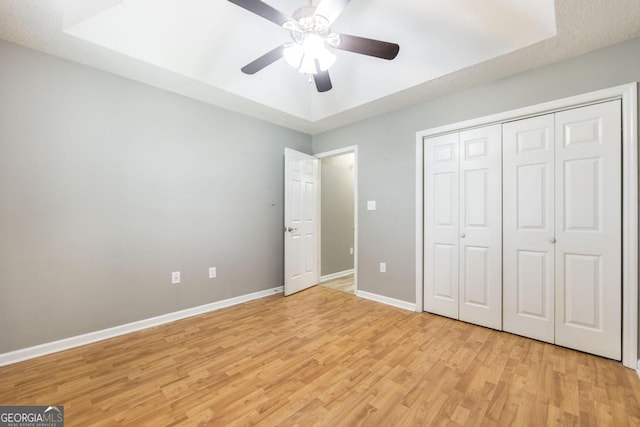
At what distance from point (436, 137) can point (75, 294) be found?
150 inches

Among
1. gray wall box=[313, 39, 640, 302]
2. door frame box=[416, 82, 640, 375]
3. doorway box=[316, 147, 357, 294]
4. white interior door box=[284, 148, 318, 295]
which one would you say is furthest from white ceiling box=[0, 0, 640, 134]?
doorway box=[316, 147, 357, 294]

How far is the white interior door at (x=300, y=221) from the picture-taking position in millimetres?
3639

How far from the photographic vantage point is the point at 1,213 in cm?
197

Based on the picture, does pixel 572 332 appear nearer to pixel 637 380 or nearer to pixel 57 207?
pixel 637 380

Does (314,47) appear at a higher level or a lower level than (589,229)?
higher

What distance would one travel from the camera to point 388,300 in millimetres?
3268

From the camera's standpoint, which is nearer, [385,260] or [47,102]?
[47,102]

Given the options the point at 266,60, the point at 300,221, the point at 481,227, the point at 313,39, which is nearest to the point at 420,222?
the point at 481,227

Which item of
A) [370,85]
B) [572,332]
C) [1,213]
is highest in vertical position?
[370,85]

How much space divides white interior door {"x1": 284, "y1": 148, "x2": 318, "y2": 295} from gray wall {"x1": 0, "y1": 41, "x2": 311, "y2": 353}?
1.69 feet

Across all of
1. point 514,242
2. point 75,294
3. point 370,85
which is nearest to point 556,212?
point 514,242

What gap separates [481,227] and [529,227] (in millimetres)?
378

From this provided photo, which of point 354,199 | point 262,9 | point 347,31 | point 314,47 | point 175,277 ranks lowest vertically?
point 175,277

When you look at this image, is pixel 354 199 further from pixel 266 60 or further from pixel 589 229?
pixel 589 229
